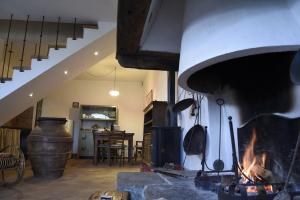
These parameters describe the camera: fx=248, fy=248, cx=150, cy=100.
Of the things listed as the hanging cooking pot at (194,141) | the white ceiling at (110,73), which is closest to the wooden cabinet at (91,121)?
the white ceiling at (110,73)

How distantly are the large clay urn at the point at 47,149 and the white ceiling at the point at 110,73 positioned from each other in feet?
11.7

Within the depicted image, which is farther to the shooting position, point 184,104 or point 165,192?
point 184,104

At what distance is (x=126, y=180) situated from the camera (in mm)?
2152

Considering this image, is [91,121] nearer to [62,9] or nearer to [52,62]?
[52,62]

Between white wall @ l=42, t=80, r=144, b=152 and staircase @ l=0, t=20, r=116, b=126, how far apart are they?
3478 mm

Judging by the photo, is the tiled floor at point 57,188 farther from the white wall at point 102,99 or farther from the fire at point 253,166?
the white wall at point 102,99

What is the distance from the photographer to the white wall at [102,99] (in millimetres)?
9219

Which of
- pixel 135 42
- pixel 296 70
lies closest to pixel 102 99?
pixel 135 42

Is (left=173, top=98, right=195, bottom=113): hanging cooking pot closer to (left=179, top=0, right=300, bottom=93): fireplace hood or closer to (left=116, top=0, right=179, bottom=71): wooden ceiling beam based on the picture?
(left=116, top=0, right=179, bottom=71): wooden ceiling beam

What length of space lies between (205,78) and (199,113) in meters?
0.96

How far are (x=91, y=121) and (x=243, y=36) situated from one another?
27.8ft

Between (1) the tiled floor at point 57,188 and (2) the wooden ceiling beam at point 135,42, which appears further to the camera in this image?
(1) the tiled floor at point 57,188

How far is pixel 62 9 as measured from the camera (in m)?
4.80

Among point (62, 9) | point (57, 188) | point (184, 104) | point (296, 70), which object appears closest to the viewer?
point (296, 70)
